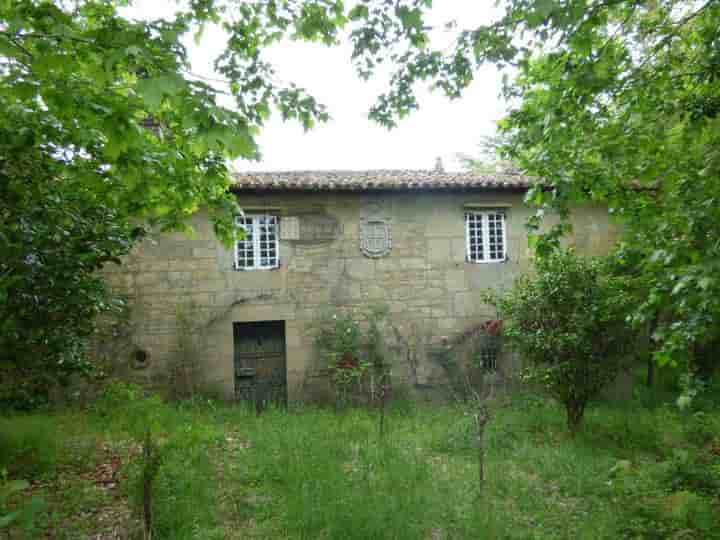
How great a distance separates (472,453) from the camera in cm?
612

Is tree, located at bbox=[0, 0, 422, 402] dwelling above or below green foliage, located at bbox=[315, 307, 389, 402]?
above

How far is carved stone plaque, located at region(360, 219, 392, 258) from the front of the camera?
30.7 feet

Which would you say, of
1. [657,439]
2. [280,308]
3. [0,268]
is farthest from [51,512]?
[657,439]

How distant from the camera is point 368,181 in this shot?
29.7ft

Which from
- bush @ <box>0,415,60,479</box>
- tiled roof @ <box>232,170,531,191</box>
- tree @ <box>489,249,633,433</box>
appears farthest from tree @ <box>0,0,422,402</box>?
tree @ <box>489,249,633,433</box>

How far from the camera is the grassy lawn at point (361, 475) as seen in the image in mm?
4207

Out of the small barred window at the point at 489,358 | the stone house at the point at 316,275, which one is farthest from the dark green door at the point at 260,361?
the small barred window at the point at 489,358

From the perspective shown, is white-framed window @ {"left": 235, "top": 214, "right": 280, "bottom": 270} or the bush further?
white-framed window @ {"left": 235, "top": 214, "right": 280, "bottom": 270}

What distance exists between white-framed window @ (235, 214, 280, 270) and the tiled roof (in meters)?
0.62

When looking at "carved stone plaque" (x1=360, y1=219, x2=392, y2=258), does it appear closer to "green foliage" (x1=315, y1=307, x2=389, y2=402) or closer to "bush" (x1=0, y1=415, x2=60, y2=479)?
"green foliage" (x1=315, y1=307, x2=389, y2=402)

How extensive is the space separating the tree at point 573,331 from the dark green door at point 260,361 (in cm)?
423

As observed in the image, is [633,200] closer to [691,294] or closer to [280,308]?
[691,294]

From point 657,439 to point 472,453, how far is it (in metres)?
2.44

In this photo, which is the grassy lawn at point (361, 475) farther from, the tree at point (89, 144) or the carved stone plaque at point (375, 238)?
the carved stone plaque at point (375, 238)
